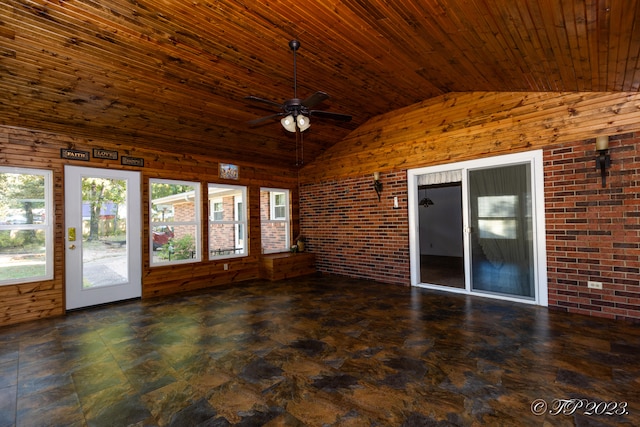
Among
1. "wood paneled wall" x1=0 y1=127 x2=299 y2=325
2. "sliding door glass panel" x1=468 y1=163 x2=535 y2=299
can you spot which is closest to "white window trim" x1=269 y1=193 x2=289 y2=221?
"wood paneled wall" x1=0 y1=127 x2=299 y2=325

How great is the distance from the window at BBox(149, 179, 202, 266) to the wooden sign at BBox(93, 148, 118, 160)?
70 cm

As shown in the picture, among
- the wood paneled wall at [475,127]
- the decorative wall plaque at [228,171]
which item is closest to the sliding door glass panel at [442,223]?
the wood paneled wall at [475,127]

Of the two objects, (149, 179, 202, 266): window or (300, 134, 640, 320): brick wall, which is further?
(149, 179, 202, 266): window

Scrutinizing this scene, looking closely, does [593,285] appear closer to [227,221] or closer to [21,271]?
[227,221]

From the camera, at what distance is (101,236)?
15.9 ft

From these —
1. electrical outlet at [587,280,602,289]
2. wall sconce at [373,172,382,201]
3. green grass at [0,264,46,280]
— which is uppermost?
wall sconce at [373,172,382,201]

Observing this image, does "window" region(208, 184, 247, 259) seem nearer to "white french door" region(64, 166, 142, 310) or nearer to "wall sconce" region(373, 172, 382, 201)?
"white french door" region(64, 166, 142, 310)

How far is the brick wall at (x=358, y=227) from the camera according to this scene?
582 centimetres

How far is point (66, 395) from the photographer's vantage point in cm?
229

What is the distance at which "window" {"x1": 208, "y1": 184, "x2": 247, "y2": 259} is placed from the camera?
20.7 feet

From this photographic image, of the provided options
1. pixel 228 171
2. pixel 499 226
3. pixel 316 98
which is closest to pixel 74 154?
pixel 228 171

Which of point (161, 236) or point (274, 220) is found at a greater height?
point (274, 220)

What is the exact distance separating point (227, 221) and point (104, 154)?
2.47m

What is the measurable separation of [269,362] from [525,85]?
4.52 meters
